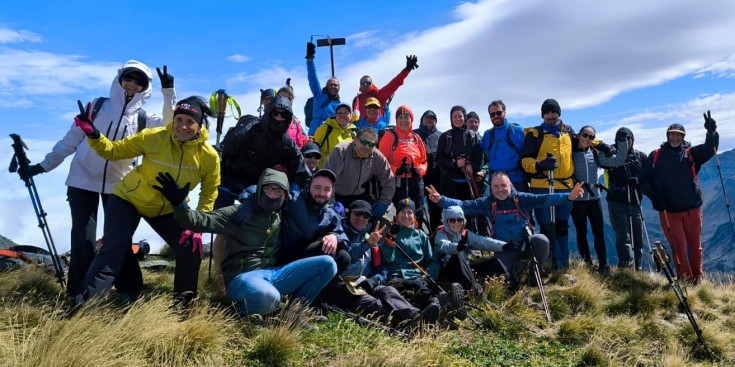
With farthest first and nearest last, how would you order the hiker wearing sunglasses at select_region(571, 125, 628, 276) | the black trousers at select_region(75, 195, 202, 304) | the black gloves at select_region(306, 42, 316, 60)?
the black gloves at select_region(306, 42, 316, 60) < the hiker wearing sunglasses at select_region(571, 125, 628, 276) < the black trousers at select_region(75, 195, 202, 304)

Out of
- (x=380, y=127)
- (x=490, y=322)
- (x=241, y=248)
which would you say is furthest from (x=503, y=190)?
(x=241, y=248)

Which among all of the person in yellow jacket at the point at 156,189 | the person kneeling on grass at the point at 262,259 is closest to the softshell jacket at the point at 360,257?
the person kneeling on grass at the point at 262,259

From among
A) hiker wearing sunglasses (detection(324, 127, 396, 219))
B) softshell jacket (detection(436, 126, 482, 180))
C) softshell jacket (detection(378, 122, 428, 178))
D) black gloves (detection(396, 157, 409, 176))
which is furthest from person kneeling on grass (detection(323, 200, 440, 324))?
softshell jacket (detection(436, 126, 482, 180))

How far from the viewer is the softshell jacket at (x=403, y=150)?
30.3 ft

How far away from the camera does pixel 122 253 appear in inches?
209

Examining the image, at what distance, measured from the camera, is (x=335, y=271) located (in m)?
5.95

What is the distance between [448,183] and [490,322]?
12.2 ft

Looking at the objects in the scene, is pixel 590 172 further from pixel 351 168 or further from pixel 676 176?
pixel 351 168

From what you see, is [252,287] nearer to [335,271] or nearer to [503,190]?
[335,271]

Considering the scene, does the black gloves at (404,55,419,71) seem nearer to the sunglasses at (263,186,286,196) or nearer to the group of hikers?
the group of hikers

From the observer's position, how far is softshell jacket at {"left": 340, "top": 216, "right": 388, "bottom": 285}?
6.55 m

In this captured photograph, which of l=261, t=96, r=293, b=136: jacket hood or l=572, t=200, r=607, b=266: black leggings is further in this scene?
l=572, t=200, r=607, b=266: black leggings

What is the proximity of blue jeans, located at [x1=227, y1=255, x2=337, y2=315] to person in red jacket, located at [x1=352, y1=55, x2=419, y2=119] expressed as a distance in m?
6.28

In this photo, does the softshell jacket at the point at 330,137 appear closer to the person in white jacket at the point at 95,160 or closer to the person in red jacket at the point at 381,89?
the person in red jacket at the point at 381,89
